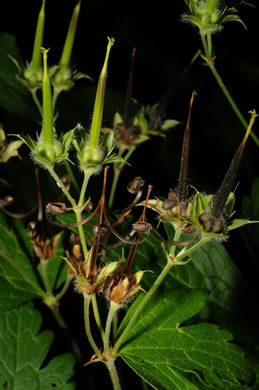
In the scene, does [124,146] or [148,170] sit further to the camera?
[148,170]

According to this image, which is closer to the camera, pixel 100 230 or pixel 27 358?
pixel 100 230

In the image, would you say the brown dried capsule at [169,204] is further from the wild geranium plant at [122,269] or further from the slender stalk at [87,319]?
the slender stalk at [87,319]

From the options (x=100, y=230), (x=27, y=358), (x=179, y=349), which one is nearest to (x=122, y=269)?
(x=100, y=230)

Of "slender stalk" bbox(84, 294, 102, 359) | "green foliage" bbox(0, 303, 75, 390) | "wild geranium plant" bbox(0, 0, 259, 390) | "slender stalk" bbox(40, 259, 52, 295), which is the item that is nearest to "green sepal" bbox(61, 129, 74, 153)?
"wild geranium plant" bbox(0, 0, 259, 390)

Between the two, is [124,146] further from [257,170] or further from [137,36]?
[137,36]

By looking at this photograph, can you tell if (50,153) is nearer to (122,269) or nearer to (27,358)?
(122,269)

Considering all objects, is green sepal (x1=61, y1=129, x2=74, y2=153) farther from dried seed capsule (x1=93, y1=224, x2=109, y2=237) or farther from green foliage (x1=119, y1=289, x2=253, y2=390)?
green foliage (x1=119, y1=289, x2=253, y2=390)

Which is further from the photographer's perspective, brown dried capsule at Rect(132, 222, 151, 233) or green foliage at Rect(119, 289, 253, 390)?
green foliage at Rect(119, 289, 253, 390)

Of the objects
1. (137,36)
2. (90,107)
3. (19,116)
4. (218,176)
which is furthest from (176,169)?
(137,36)
